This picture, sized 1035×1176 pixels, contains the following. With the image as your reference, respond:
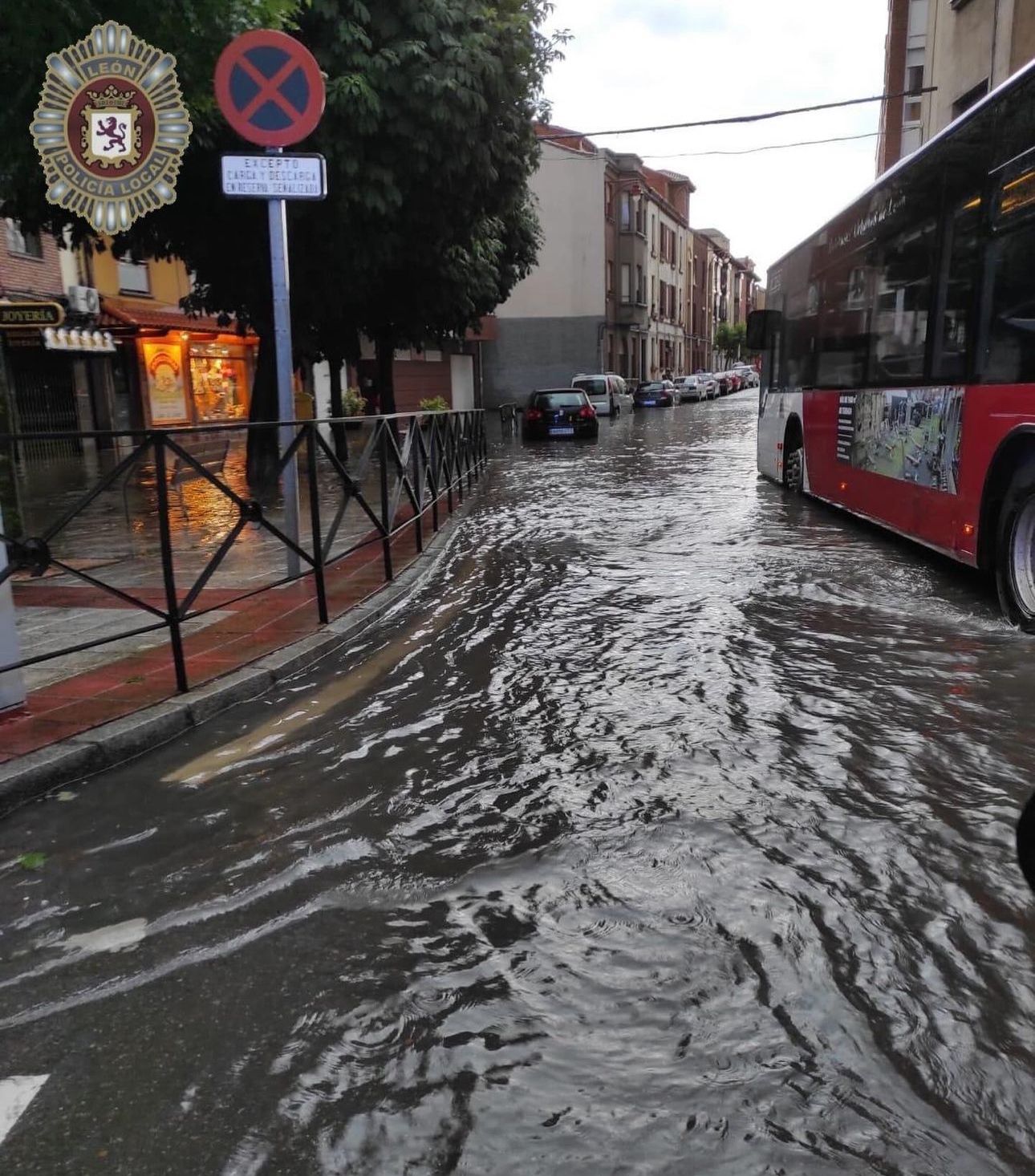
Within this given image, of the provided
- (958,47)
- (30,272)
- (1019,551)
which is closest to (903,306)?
(1019,551)

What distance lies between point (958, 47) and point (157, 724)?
2064cm

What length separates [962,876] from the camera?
3.06m

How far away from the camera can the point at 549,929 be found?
2809 millimetres

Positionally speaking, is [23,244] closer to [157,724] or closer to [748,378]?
[157,724]

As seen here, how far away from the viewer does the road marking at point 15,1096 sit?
212cm

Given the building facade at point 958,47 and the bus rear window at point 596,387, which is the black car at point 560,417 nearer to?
the building facade at point 958,47

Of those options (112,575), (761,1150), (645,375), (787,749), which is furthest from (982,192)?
(645,375)

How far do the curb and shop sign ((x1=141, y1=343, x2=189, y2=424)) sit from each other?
19537mm

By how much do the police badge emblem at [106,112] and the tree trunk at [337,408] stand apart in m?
2.64

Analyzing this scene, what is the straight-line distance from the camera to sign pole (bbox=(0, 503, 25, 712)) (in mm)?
4473

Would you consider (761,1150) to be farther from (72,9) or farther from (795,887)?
(72,9)

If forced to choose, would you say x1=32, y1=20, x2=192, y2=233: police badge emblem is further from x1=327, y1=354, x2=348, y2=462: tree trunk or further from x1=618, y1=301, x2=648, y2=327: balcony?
x1=618, y1=301, x2=648, y2=327: balcony

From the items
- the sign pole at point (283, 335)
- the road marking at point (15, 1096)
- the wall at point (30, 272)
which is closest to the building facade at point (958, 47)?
the sign pole at point (283, 335)

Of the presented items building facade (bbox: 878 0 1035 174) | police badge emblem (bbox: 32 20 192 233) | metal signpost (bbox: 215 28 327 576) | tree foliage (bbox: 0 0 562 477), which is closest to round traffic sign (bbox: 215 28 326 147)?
metal signpost (bbox: 215 28 327 576)
